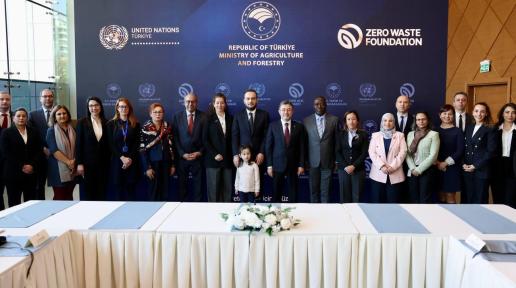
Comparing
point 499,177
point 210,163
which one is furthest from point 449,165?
point 210,163

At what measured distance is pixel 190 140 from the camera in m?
4.59

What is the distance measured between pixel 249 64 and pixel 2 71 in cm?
335

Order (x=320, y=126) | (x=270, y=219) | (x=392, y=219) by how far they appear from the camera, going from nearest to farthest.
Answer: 1. (x=270, y=219)
2. (x=392, y=219)
3. (x=320, y=126)

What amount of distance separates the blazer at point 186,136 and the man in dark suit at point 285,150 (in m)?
0.76

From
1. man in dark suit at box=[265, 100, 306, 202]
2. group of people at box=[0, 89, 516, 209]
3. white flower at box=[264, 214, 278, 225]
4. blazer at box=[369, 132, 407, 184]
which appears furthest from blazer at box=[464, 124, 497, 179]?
white flower at box=[264, 214, 278, 225]

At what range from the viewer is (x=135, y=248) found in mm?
2277

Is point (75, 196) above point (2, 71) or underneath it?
underneath

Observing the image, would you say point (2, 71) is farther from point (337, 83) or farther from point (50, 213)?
point (337, 83)

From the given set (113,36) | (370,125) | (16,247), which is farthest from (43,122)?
(370,125)

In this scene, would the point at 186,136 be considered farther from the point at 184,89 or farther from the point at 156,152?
the point at 184,89

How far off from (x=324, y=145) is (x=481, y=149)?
157 centimetres

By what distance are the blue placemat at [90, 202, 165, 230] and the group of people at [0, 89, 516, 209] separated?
1687 mm

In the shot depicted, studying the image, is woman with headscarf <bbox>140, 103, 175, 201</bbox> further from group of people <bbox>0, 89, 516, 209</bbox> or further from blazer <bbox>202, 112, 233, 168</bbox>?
blazer <bbox>202, 112, 233, 168</bbox>

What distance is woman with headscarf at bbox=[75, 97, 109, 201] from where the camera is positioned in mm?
4344
